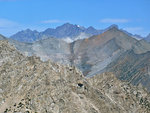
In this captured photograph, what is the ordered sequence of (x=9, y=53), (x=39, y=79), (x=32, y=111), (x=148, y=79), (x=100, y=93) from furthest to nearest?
(x=148, y=79), (x=9, y=53), (x=100, y=93), (x=39, y=79), (x=32, y=111)

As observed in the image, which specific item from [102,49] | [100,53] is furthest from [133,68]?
[102,49]

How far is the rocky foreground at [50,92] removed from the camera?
109 ft

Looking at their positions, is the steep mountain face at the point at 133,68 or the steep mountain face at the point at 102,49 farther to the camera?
the steep mountain face at the point at 102,49

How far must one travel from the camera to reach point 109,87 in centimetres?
4472

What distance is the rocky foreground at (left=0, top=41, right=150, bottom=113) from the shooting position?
1304 inches

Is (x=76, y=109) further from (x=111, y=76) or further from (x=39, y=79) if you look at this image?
(x=111, y=76)

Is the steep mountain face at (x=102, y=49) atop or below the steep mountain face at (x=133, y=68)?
atop

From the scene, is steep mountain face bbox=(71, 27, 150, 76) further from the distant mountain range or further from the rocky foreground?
the rocky foreground

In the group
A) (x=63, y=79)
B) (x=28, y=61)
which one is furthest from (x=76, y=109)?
(x=28, y=61)

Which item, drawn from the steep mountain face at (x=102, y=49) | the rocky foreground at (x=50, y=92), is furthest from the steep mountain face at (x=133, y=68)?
the rocky foreground at (x=50, y=92)

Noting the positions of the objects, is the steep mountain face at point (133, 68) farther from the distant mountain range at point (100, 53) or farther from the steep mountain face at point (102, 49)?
the steep mountain face at point (102, 49)

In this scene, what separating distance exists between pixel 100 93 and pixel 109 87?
6296mm

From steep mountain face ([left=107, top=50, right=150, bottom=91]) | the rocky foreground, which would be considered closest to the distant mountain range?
steep mountain face ([left=107, top=50, right=150, bottom=91])

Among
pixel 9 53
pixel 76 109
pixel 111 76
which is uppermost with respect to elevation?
pixel 9 53
